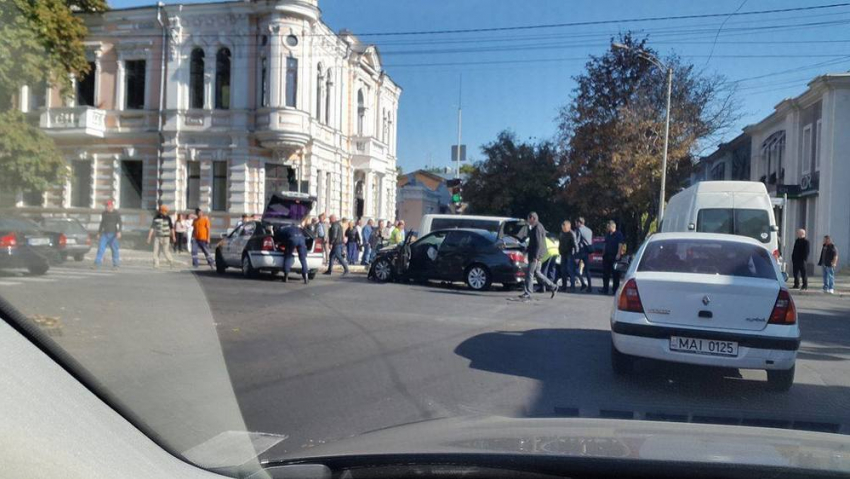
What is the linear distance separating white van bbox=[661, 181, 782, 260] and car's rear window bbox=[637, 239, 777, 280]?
35.5 ft

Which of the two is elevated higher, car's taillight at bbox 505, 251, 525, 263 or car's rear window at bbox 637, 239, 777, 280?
car's rear window at bbox 637, 239, 777, 280

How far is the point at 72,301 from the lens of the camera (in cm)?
853

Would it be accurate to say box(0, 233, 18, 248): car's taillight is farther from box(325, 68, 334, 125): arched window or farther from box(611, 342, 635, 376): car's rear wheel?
box(325, 68, 334, 125): arched window

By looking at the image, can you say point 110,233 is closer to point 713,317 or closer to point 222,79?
point 713,317

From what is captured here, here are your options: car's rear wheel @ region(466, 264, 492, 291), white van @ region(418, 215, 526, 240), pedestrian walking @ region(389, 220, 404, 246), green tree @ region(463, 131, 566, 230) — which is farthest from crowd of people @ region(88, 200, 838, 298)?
green tree @ region(463, 131, 566, 230)

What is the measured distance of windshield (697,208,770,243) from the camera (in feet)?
59.9

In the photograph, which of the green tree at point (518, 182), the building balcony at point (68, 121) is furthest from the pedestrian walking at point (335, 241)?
the green tree at point (518, 182)

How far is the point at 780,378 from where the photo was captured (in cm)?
714

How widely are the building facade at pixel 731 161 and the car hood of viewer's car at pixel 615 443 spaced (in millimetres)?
34995

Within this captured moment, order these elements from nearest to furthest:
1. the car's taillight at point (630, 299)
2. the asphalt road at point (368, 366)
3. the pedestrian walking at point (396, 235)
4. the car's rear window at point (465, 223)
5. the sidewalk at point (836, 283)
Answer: the asphalt road at point (368, 366), the car's taillight at point (630, 299), the sidewalk at point (836, 283), the car's rear window at point (465, 223), the pedestrian walking at point (396, 235)

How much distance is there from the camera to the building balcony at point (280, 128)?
28719 mm

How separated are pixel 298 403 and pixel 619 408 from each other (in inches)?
110

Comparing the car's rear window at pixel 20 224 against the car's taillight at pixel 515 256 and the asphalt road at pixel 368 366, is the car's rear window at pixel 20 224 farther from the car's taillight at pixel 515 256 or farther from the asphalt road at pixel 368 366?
the car's taillight at pixel 515 256

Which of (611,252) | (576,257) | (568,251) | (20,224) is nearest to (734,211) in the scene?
(611,252)
